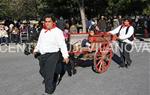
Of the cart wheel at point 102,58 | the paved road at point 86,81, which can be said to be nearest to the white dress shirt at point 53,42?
the paved road at point 86,81

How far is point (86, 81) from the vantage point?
969 centimetres

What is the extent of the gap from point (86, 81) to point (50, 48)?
7.70 feet

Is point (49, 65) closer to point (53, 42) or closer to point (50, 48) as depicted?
point (50, 48)

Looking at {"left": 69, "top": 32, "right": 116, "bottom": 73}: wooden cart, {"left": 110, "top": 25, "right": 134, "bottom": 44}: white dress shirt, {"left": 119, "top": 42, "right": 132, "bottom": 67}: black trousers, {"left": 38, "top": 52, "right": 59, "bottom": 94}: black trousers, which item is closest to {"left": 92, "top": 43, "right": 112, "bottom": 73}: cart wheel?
{"left": 69, "top": 32, "right": 116, "bottom": 73}: wooden cart

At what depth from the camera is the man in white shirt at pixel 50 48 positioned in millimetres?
7559

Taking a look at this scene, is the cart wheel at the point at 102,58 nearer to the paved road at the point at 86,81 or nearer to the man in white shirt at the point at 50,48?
the paved road at the point at 86,81

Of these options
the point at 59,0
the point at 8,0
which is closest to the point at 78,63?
the point at 59,0

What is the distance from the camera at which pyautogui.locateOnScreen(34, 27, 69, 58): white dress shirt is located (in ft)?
24.8

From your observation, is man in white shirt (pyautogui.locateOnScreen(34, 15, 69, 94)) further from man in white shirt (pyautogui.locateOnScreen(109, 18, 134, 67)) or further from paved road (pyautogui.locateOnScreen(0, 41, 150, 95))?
man in white shirt (pyautogui.locateOnScreen(109, 18, 134, 67))

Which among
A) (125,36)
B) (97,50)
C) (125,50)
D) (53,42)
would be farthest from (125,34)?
(53,42)

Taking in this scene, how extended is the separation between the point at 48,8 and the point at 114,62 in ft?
85.5

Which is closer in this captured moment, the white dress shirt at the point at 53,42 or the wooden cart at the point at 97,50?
the white dress shirt at the point at 53,42

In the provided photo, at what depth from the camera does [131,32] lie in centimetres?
1138

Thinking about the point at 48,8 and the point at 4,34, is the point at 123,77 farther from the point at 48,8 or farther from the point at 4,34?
the point at 48,8
